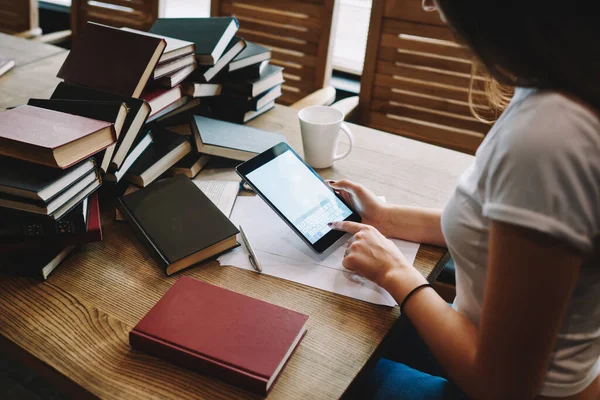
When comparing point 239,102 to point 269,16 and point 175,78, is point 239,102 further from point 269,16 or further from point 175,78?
point 269,16

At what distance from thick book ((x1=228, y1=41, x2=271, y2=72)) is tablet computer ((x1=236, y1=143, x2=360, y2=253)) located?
0.41 meters

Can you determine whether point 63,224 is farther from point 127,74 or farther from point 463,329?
point 463,329

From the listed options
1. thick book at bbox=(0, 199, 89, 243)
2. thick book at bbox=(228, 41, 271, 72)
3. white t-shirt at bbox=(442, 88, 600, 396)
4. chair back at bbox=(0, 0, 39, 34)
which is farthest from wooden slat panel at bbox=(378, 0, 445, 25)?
chair back at bbox=(0, 0, 39, 34)

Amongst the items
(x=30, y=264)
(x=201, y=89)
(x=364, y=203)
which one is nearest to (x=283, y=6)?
(x=201, y=89)

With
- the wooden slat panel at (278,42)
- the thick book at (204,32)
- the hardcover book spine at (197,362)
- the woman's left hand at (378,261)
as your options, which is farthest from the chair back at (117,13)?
the hardcover book spine at (197,362)

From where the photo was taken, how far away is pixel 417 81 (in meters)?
1.79

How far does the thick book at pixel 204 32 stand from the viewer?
1224 mm

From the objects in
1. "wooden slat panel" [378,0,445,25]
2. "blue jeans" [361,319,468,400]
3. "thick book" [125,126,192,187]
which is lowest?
"blue jeans" [361,319,468,400]

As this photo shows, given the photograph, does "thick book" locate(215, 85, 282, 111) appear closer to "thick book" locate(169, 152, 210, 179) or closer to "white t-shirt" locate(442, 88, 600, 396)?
"thick book" locate(169, 152, 210, 179)

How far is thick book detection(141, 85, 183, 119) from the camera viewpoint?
3.54 feet

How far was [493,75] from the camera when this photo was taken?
651 mm

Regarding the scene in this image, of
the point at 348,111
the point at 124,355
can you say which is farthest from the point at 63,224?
the point at 348,111

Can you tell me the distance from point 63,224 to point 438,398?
2.14 ft

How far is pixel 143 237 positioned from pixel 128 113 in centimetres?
24
